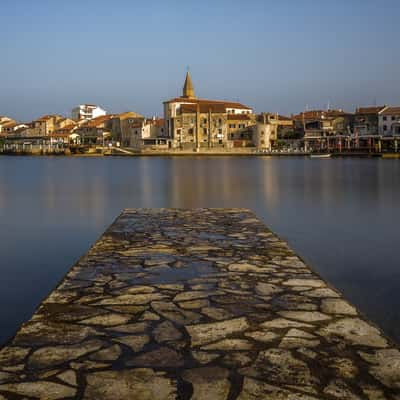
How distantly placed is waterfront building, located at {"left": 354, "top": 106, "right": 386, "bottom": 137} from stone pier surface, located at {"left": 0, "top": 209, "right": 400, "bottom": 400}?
303ft

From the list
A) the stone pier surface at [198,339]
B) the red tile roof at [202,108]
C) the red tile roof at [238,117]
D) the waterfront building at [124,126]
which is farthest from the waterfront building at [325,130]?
the stone pier surface at [198,339]

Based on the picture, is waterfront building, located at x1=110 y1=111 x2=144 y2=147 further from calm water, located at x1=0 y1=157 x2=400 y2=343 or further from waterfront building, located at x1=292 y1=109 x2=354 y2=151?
calm water, located at x1=0 y1=157 x2=400 y2=343

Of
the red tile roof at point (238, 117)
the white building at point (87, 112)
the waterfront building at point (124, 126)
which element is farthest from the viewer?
the white building at point (87, 112)

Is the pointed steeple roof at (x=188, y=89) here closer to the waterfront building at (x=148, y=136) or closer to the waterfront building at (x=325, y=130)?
the waterfront building at (x=148, y=136)

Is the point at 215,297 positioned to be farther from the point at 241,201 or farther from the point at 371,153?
the point at 371,153

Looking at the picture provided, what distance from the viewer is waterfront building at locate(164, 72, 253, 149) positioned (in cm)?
9611

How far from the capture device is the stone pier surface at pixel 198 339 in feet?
11.3

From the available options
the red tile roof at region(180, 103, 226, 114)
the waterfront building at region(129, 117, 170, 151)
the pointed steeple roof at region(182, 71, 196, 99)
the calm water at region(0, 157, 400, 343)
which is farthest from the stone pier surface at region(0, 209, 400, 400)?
the pointed steeple roof at region(182, 71, 196, 99)

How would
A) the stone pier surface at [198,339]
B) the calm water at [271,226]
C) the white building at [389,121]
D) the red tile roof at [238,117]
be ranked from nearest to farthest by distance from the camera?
the stone pier surface at [198,339]
the calm water at [271,226]
the white building at [389,121]
the red tile roof at [238,117]

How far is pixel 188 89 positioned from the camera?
109750 millimetres

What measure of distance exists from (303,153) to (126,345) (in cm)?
9069

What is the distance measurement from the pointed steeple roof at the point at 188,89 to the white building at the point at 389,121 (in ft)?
126

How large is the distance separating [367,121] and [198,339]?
9614 centimetres

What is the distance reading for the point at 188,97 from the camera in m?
109
